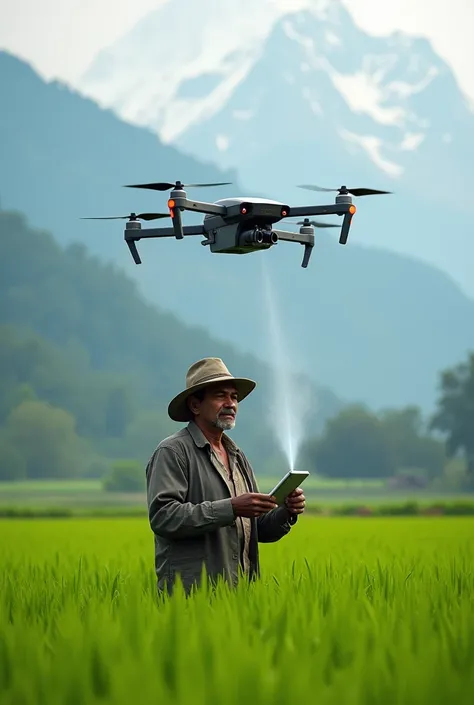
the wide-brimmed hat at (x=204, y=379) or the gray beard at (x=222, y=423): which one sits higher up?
the wide-brimmed hat at (x=204, y=379)

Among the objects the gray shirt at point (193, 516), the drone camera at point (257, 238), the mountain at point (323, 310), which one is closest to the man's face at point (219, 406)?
the gray shirt at point (193, 516)

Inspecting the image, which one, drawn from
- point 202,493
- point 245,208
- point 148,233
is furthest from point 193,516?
point 245,208

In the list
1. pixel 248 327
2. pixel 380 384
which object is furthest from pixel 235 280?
pixel 380 384

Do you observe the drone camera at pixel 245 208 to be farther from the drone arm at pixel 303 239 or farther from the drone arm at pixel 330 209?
the drone arm at pixel 303 239

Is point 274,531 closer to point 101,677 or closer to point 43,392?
point 101,677

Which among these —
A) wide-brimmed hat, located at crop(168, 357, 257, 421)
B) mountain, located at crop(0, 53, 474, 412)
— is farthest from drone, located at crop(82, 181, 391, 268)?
mountain, located at crop(0, 53, 474, 412)
